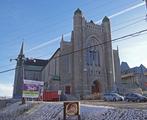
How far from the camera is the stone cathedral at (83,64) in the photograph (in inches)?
A: 2227

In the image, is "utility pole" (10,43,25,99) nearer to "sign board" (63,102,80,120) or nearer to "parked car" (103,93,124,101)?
"parked car" (103,93,124,101)

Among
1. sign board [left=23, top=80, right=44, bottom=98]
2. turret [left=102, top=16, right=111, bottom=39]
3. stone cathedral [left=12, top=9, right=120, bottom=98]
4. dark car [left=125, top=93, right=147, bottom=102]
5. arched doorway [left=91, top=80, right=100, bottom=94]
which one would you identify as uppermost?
turret [left=102, top=16, right=111, bottom=39]

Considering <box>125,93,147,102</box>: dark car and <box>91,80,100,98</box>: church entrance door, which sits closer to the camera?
<box>125,93,147,102</box>: dark car

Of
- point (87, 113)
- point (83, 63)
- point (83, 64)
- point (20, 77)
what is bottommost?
point (87, 113)

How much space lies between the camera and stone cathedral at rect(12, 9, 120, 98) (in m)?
56.6

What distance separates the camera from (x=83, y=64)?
57375 millimetres

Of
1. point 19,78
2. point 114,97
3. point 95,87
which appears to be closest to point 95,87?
point 95,87

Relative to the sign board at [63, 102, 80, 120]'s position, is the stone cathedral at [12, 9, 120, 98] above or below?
above

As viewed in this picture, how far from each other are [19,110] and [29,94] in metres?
4.90

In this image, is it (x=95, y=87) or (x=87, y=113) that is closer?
(x=87, y=113)

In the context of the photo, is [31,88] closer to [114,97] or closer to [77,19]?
[114,97]

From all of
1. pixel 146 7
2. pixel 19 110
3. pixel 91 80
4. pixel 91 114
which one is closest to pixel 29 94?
pixel 19 110

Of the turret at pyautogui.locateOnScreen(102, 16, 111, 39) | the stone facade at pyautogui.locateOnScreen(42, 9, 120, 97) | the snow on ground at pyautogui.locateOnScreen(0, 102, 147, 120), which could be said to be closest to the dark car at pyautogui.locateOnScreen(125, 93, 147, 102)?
the snow on ground at pyautogui.locateOnScreen(0, 102, 147, 120)

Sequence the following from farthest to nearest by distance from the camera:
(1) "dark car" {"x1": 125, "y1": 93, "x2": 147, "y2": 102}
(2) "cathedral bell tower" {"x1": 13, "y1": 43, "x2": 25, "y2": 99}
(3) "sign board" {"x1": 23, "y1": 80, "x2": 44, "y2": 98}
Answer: (2) "cathedral bell tower" {"x1": 13, "y1": 43, "x2": 25, "y2": 99} → (1) "dark car" {"x1": 125, "y1": 93, "x2": 147, "y2": 102} → (3) "sign board" {"x1": 23, "y1": 80, "x2": 44, "y2": 98}
